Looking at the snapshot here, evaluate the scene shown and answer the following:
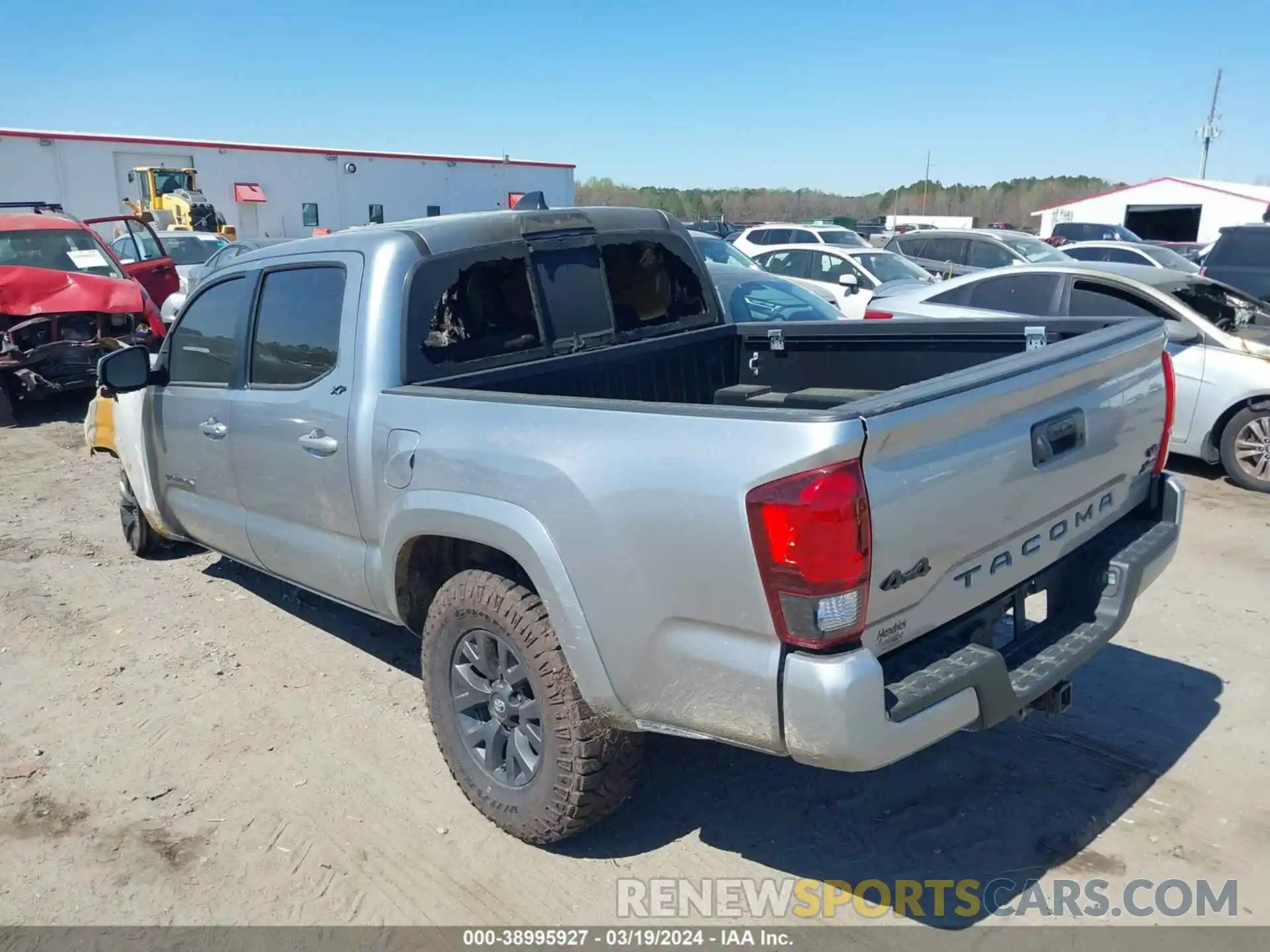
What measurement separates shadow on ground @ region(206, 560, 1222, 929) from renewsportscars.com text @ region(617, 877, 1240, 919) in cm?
2

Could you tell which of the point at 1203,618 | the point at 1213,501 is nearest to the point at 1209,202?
the point at 1213,501

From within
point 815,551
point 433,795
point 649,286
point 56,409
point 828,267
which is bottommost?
point 56,409

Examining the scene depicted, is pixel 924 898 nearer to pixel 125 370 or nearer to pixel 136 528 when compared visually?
pixel 125 370

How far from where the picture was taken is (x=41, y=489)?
26.2ft

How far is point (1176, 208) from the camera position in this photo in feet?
130

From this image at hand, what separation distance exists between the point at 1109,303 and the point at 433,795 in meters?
6.58

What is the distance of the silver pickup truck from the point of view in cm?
242

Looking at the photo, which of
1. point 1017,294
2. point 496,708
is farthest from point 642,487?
point 1017,294

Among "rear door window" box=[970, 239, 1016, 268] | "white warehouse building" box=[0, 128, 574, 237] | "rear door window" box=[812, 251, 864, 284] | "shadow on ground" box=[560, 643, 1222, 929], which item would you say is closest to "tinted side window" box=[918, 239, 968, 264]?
"rear door window" box=[970, 239, 1016, 268]

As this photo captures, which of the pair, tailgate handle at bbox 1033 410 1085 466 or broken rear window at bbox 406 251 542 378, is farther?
broken rear window at bbox 406 251 542 378

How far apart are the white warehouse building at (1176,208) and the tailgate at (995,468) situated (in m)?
37.2

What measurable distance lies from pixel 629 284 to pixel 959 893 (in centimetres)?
272

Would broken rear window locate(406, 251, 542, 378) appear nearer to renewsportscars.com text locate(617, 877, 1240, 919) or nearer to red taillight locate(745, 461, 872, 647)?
red taillight locate(745, 461, 872, 647)

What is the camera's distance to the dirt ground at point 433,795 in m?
3.10
